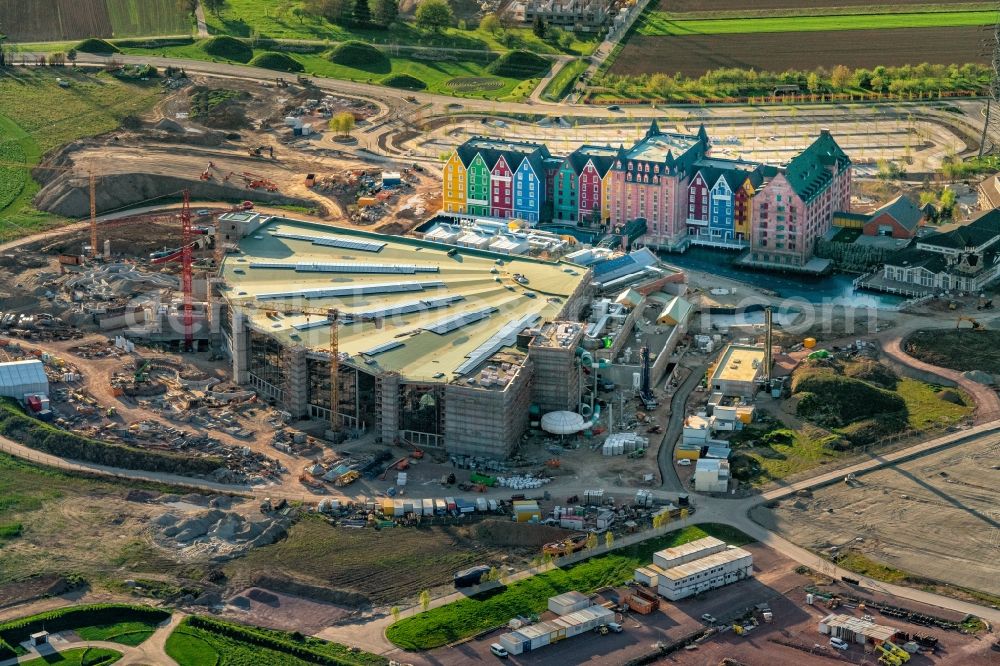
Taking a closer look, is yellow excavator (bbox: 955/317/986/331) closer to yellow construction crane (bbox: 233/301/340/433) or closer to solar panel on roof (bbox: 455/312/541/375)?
solar panel on roof (bbox: 455/312/541/375)

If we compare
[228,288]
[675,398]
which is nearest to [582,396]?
[675,398]

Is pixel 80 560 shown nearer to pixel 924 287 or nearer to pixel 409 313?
pixel 409 313

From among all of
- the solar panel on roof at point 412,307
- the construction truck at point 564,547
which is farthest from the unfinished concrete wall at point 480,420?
the solar panel on roof at point 412,307

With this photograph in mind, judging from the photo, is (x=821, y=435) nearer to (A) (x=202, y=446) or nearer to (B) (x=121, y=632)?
(A) (x=202, y=446)

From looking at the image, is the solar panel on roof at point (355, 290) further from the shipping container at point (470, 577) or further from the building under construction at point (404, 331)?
the shipping container at point (470, 577)

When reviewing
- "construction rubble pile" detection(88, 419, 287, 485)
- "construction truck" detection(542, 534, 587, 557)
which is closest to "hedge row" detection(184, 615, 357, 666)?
"construction truck" detection(542, 534, 587, 557)

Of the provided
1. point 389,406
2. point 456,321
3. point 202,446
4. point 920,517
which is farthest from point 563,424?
point 920,517
